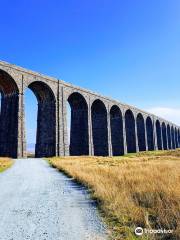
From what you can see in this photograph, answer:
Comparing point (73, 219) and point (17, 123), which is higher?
point (17, 123)

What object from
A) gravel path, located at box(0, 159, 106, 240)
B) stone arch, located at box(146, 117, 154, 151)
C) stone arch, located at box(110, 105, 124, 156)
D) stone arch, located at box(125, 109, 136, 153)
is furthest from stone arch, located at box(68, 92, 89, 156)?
gravel path, located at box(0, 159, 106, 240)

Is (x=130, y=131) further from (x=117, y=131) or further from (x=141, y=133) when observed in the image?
(x=141, y=133)

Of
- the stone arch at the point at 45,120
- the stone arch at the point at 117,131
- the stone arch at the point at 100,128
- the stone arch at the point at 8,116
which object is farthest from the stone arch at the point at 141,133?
the stone arch at the point at 8,116

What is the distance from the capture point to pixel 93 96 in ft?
173

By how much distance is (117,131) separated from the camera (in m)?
63.2

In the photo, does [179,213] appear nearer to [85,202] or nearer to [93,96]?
[85,202]

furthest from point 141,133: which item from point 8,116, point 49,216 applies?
point 49,216

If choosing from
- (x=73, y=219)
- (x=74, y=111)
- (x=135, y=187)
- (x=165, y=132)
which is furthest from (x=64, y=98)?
(x=165, y=132)

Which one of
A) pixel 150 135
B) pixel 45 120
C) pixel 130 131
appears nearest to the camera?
pixel 45 120

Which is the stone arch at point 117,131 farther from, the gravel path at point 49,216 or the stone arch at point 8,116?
the gravel path at point 49,216

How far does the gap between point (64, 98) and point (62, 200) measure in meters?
36.5

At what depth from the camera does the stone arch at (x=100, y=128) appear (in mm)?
55362

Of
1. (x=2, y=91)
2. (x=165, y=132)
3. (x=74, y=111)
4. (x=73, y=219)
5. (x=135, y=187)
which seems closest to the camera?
(x=73, y=219)

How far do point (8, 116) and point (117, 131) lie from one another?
3168 cm
